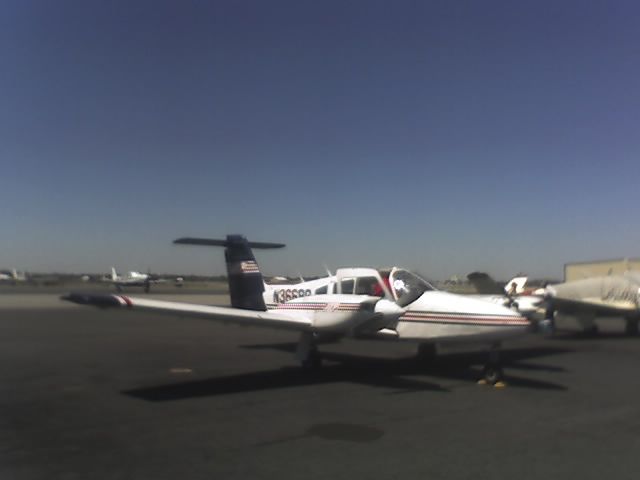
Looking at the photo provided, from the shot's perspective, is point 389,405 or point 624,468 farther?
point 389,405

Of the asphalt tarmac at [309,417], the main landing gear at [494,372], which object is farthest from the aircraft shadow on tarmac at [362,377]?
the main landing gear at [494,372]

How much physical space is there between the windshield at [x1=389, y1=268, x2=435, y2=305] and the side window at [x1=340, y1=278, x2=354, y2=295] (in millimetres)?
868

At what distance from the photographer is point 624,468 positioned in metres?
5.98

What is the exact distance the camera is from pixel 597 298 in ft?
74.3

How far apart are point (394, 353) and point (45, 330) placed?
1384cm

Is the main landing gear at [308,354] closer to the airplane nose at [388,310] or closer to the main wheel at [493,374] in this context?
the airplane nose at [388,310]

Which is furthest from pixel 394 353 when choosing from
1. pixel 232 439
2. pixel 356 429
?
pixel 232 439

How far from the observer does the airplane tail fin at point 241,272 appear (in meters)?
15.5

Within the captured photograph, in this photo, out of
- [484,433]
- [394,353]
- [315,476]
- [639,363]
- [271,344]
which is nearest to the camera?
[315,476]

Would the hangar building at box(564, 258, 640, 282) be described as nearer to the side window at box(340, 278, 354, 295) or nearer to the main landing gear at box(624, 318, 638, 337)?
the main landing gear at box(624, 318, 638, 337)

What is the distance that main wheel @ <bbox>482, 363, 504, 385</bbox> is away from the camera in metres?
11.1

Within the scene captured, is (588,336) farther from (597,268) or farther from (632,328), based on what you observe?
(597,268)

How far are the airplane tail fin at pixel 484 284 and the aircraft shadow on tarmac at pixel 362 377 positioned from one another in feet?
16.8

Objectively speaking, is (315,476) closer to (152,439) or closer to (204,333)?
(152,439)
